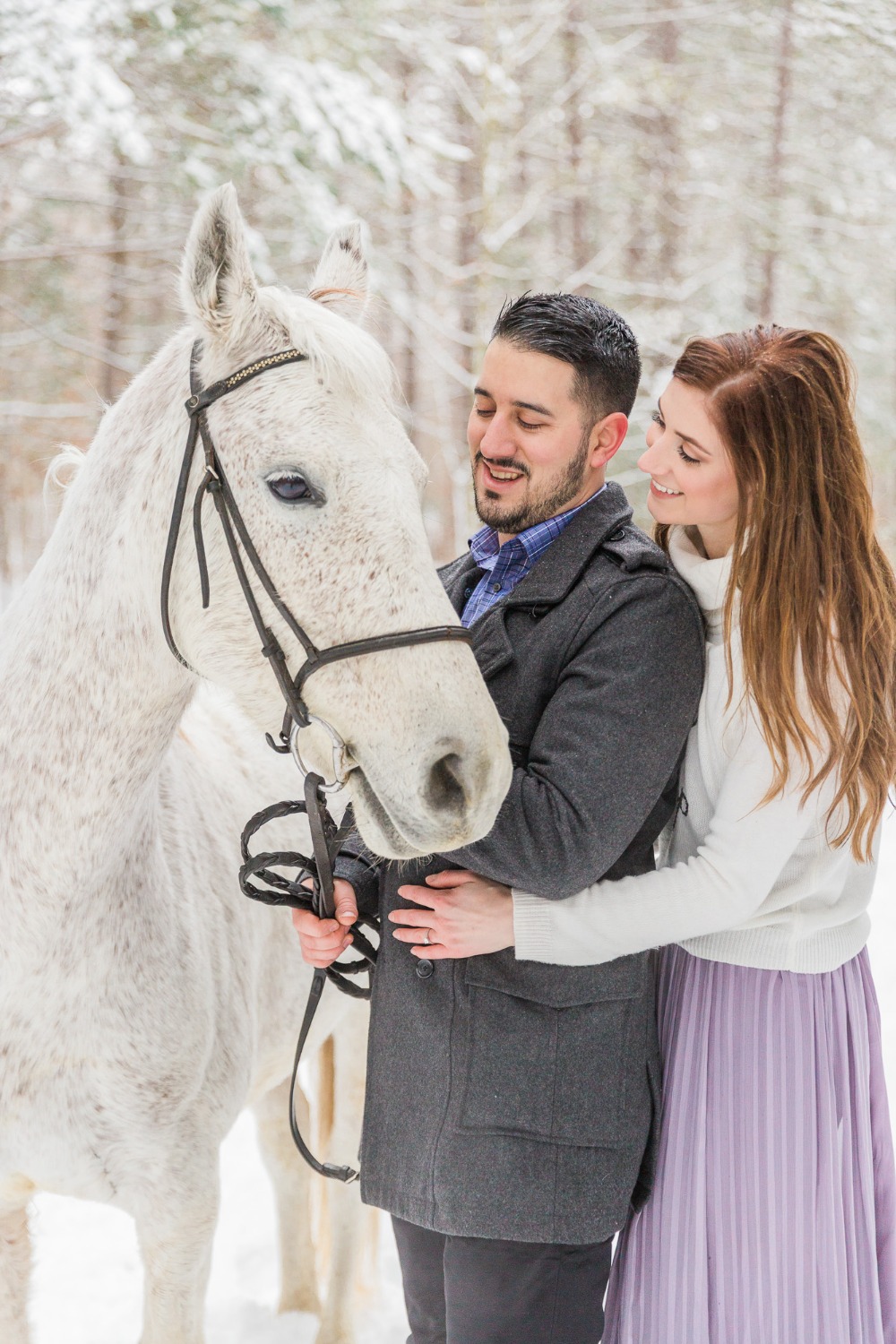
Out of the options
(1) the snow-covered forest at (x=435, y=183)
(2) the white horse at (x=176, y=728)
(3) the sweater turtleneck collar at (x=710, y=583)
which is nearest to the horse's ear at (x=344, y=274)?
(2) the white horse at (x=176, y=728)

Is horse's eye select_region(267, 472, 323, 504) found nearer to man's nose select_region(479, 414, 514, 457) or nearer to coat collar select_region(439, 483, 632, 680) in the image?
coat collar select_region(439, 483, 632, 680)

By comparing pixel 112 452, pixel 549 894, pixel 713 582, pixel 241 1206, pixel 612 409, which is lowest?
pixel 241 1206

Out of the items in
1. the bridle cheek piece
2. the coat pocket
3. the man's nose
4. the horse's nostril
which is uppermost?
the man's nose

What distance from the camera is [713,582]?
5.30 ft

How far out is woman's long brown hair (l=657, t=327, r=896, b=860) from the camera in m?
1.48

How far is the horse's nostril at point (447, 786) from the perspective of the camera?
4.10 feet

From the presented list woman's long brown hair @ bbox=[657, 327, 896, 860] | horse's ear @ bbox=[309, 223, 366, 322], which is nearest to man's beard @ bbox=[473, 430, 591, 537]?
woman's long brown hair @ bbox=[657, 327, 896, 860]

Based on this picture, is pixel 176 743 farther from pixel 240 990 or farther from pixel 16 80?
pixel 16 80

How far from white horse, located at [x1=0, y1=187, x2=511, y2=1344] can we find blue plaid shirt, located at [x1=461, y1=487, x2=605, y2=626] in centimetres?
30

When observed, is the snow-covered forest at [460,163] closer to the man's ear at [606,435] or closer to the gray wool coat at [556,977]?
the man's ear at [606,435]

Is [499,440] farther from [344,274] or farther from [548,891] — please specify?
[548,891]

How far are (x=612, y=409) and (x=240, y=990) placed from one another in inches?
48.9

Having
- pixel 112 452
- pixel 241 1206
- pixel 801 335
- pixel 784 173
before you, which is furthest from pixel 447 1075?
pixel 784 173

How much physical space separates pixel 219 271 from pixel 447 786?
0.74 m
